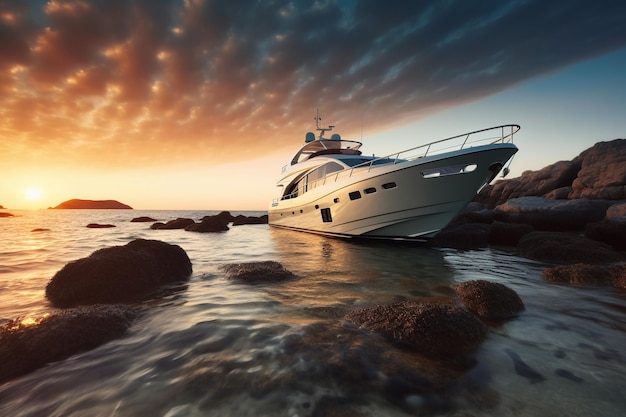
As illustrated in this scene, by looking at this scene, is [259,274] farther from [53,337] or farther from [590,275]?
[590,275]

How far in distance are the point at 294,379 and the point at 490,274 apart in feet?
22.2

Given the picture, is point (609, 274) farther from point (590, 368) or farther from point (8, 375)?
point (8, 375)

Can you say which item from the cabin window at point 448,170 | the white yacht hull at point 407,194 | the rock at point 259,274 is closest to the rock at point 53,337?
the rock at point 259,274

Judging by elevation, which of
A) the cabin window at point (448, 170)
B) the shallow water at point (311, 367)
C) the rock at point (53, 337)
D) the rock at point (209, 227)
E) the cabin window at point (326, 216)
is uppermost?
the cabin window at point (448, 170)

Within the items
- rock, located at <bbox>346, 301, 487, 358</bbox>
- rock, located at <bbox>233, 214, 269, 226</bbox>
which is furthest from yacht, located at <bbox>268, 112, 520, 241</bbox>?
rock, located at <bbox>233, 214, 269, 226</bbox>

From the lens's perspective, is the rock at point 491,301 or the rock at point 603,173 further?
the rock at point 603,173

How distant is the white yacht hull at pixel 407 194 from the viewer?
388 inches

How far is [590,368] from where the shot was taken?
9.06ft

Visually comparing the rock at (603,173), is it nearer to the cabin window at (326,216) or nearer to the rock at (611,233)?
the rock at (611,233)

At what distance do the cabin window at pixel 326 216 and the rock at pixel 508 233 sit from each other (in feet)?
25.7

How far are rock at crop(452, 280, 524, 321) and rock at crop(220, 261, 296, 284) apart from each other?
3773mm

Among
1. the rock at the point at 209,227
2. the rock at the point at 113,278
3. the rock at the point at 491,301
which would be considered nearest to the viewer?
the rock at the point at 491,301

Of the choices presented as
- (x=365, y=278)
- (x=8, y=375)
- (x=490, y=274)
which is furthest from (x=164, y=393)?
(x=490, y=274)

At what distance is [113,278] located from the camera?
532 centimetres
